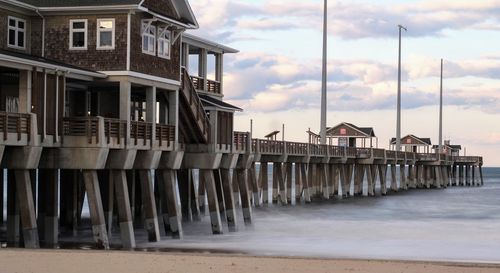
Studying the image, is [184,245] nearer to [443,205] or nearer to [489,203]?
[443,205]

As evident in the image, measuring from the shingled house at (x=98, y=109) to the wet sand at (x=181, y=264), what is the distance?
13.8 ft

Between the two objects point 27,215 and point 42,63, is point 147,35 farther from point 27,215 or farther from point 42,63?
point 27,215

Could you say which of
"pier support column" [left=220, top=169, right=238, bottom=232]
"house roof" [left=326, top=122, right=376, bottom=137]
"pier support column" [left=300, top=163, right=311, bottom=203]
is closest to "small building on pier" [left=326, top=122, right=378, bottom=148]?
"house roof" [left=326, top=122, right=376, bottom=137]

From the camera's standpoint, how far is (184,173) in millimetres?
42469

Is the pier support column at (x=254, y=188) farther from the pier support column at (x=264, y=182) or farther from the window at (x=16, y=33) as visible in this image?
the window at (x=16, y=33)

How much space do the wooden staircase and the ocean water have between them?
11.6 feet

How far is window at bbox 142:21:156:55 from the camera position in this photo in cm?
3109

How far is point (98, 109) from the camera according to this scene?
3431 cm

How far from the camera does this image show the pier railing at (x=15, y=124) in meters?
24.4

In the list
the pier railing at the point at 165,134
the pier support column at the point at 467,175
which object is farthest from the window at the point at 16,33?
the pier support column at the point at 467,175

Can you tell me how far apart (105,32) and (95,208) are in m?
5.79

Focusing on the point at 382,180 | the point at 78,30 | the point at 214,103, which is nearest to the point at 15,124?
the point at 78,30

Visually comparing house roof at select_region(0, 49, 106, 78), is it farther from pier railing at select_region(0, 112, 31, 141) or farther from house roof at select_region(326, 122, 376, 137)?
house roof at select_region(326, 122, 376, 137)

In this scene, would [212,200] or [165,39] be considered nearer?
[165,39]
